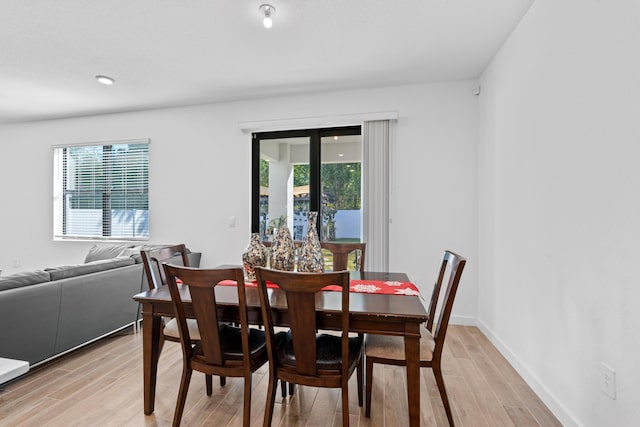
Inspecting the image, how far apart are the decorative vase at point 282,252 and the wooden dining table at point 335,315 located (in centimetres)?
18

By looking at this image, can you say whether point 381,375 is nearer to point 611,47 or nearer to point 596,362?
point 596,362

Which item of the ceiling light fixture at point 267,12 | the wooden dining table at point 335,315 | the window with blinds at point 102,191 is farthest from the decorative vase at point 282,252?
the window with blinds at point 102,191

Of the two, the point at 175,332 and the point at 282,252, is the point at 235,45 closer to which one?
the point at 282,252

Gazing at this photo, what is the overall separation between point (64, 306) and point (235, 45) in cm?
247

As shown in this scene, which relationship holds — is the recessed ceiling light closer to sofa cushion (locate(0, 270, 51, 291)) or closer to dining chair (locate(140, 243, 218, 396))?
sofa cushion (locate(0, 270, 51, 291))

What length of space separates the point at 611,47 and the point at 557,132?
1.71 feet

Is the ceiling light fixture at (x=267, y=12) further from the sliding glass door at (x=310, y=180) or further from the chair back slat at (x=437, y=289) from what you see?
the chair back slat at (x=437, y=289)

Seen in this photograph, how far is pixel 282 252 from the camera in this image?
2.05m

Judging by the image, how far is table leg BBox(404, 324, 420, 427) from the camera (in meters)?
1.48

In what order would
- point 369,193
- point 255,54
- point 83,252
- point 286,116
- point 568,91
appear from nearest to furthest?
1. point 568,91
2. point 255,54
3. point 369,193
4. point 286,116
5. point 83,252

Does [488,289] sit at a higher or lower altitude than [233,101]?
lower

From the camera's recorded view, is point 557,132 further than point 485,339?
No

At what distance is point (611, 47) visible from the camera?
4.66ft

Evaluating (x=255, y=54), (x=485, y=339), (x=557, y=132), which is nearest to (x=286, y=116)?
(x=255, y=54)
